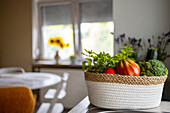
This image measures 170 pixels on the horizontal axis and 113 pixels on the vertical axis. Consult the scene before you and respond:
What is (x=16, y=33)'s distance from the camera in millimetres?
4336

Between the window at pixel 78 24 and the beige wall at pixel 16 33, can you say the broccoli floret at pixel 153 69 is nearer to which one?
the window at pixel 78 24

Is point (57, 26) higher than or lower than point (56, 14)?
lower

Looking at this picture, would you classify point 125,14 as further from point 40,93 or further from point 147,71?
point 40,93

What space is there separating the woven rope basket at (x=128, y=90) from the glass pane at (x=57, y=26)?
3.46 metres

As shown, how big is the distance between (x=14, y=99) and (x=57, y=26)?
266 cm

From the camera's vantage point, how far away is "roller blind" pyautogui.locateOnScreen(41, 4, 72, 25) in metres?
4.16

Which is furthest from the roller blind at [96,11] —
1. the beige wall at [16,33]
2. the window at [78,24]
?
the beige wall at [16,33]

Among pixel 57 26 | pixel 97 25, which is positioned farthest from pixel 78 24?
pixel 57 26

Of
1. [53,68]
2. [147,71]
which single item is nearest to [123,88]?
[147,71]

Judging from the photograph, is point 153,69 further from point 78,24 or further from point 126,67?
point 78,24

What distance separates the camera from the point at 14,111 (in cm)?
189

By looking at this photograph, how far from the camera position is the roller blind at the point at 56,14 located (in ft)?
13.6

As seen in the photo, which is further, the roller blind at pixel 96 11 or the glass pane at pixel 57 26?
the glass pane at pixel 57 26

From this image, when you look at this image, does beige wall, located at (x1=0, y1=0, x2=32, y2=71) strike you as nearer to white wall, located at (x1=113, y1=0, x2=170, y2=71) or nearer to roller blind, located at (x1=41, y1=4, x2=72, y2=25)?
roller blind, located at (x1=41, y1=4, x2=72, y2=25)
